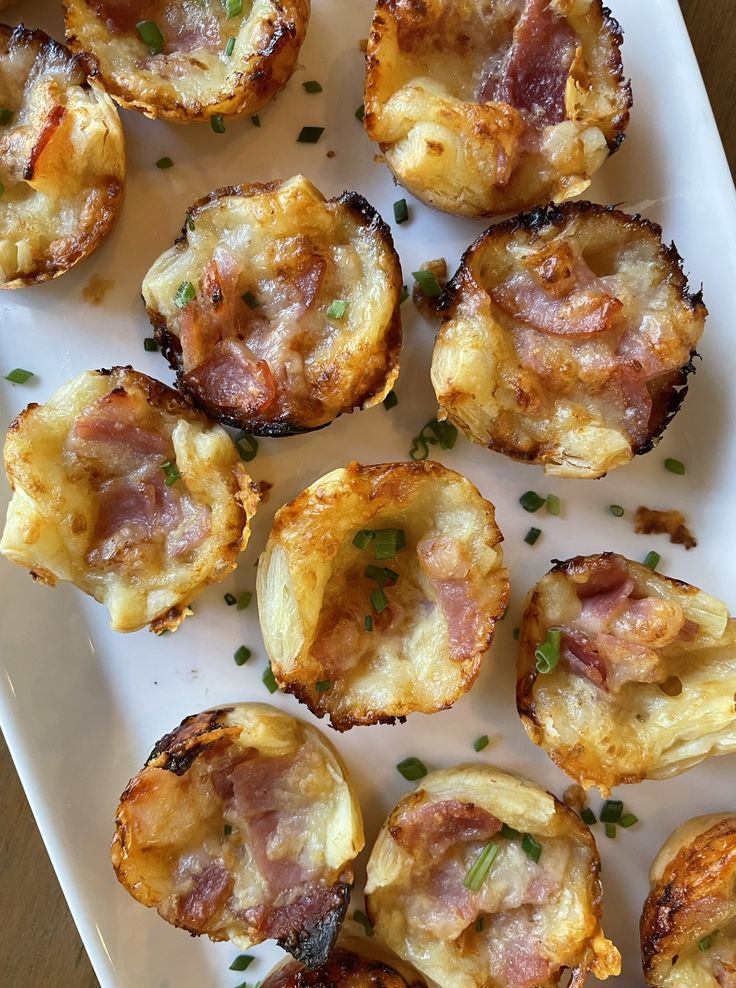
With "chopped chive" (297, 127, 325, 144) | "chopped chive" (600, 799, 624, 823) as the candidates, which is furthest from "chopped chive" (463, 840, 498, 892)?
"chopped chive" (297, 127, 325, 144)

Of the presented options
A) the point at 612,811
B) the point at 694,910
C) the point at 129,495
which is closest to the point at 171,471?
the point at 129,495

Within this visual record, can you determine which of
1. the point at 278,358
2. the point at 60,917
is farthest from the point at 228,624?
the point at 60,917

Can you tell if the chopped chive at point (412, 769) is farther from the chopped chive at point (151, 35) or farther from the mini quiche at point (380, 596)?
the chopped chive at point (151, 35)

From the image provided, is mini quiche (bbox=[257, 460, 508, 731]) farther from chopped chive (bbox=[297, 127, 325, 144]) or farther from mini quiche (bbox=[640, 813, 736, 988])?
chopped chive (bbox=[297, 127, 325, 144])

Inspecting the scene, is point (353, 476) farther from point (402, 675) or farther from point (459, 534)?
point (402, 675)

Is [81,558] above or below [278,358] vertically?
below

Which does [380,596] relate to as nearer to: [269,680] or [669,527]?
[269,680]
